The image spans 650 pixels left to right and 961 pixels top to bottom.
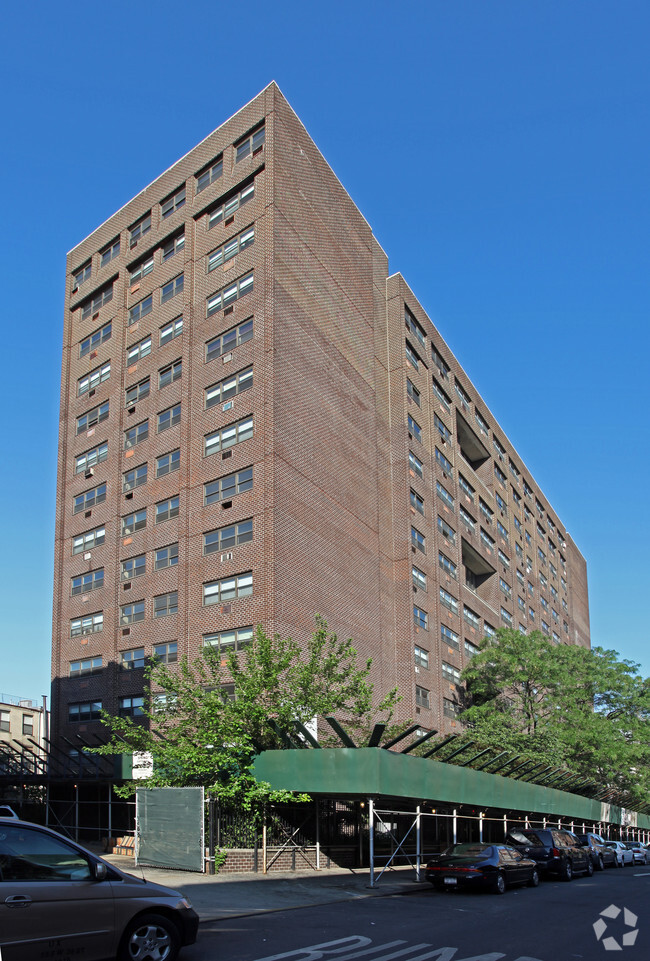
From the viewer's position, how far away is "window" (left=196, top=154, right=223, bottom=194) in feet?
146

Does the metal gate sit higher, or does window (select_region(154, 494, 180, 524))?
window (select_region(154, 494, 180, 524))

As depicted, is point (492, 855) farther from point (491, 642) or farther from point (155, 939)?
point (491, 642)

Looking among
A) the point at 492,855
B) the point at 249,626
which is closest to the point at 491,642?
the point at 249,626

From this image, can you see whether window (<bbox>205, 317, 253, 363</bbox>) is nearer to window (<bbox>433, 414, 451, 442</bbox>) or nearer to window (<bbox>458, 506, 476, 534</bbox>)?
window (<bbox>433, 414, 451, 442</bbox>)

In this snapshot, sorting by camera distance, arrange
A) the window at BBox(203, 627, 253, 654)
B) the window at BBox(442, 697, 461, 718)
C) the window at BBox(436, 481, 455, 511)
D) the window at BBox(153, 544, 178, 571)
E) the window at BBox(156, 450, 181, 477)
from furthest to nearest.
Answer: the window at BBox(436, 481, 455, 511) < the window at BBox(442, 697, 461, 718) < the window at BBox(156, 450, 181, 477) < the window at BBox(153, 544, 178, 571) < the window at BBox(203, 627, 253, 654)

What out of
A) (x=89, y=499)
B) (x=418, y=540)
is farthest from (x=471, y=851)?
(x=89, y=499)

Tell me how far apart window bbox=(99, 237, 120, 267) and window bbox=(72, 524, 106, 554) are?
16285mm

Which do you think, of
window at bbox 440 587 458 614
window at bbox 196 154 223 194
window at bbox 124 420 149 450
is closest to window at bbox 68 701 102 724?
window at bbox 124 420 149 450

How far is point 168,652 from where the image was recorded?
38688 mm

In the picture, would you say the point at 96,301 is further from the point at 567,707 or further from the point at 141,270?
the point at 567,707

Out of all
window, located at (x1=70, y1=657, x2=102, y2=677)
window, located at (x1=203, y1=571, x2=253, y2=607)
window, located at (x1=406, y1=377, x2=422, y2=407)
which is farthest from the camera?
window, located at (x1=406, y1=377, x2=422, y2=407)

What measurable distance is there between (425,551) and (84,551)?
Result: 18912mm

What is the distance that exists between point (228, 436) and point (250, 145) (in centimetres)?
1556

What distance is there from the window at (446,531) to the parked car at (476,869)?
98.4 ft
